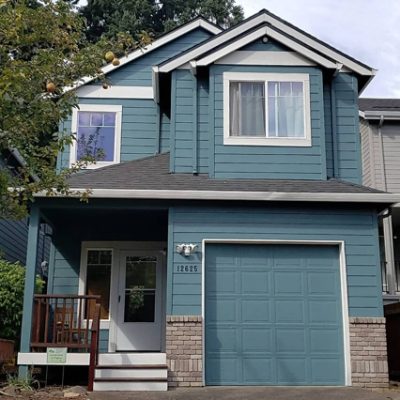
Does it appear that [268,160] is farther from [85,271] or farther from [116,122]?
[85,271]

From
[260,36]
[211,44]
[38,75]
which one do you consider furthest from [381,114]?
[38,75]

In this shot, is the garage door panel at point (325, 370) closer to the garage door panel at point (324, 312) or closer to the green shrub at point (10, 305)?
the garage door panel at point (324, 312)

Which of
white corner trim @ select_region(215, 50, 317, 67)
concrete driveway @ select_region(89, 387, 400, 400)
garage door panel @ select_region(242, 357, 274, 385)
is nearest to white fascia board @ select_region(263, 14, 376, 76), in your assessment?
white corner trim @ select_region(215, 50, 317, 67)

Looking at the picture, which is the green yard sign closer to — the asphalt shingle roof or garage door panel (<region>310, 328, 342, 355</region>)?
the asphalt shingle roof

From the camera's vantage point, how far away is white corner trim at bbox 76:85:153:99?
12.4m

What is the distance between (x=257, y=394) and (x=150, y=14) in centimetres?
2587

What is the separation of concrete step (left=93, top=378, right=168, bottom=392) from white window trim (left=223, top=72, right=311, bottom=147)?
4.11 metres

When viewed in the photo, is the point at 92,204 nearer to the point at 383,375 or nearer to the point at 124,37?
the point at 124,37

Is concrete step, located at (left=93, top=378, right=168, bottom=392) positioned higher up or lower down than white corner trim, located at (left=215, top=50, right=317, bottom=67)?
lower down

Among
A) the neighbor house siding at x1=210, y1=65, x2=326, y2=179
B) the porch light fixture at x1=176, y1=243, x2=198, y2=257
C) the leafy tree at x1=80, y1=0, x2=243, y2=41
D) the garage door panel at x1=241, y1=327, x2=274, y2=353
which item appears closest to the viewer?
the garage door panel at x1=241, y1=327, x2=274, y2=353

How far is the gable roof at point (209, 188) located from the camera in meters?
9.00

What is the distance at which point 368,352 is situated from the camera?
28.7 feet

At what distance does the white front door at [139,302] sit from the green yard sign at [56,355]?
7.14 ft

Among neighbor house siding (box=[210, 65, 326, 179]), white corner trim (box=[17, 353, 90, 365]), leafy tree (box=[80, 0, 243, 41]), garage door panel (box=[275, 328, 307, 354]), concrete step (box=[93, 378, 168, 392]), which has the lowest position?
concrete step (box=[93, 378, 168, 392])
